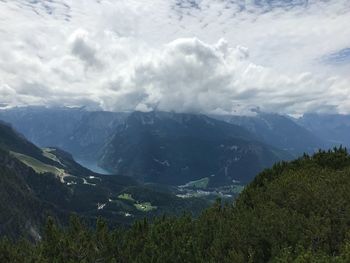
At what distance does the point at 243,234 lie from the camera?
62.0m

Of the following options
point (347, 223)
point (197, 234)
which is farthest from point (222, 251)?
point (347, 223)

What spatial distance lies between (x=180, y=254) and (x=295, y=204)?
70.1 feet

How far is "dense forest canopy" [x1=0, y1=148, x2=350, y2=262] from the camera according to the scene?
55.2 m

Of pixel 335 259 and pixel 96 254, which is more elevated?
pixel 335 259

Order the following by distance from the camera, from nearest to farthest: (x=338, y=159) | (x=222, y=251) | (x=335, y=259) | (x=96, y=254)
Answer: (x=335, y=259)
(x=222, y=251)
(x=96, y=254)
(x=338, y=159)

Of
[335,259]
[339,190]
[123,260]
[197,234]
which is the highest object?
[339,190]

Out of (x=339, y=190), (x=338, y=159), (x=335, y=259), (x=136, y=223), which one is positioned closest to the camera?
(x=335, y=259)

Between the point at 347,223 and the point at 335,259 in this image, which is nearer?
the point at 335,259

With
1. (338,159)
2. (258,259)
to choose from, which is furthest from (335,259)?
(338,159)

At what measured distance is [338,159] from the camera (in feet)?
346

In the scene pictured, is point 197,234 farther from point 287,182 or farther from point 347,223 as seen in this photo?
point 347,223

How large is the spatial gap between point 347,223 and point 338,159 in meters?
52.2

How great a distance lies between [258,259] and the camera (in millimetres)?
57281

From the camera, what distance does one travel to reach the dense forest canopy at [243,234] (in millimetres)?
→ 55188
